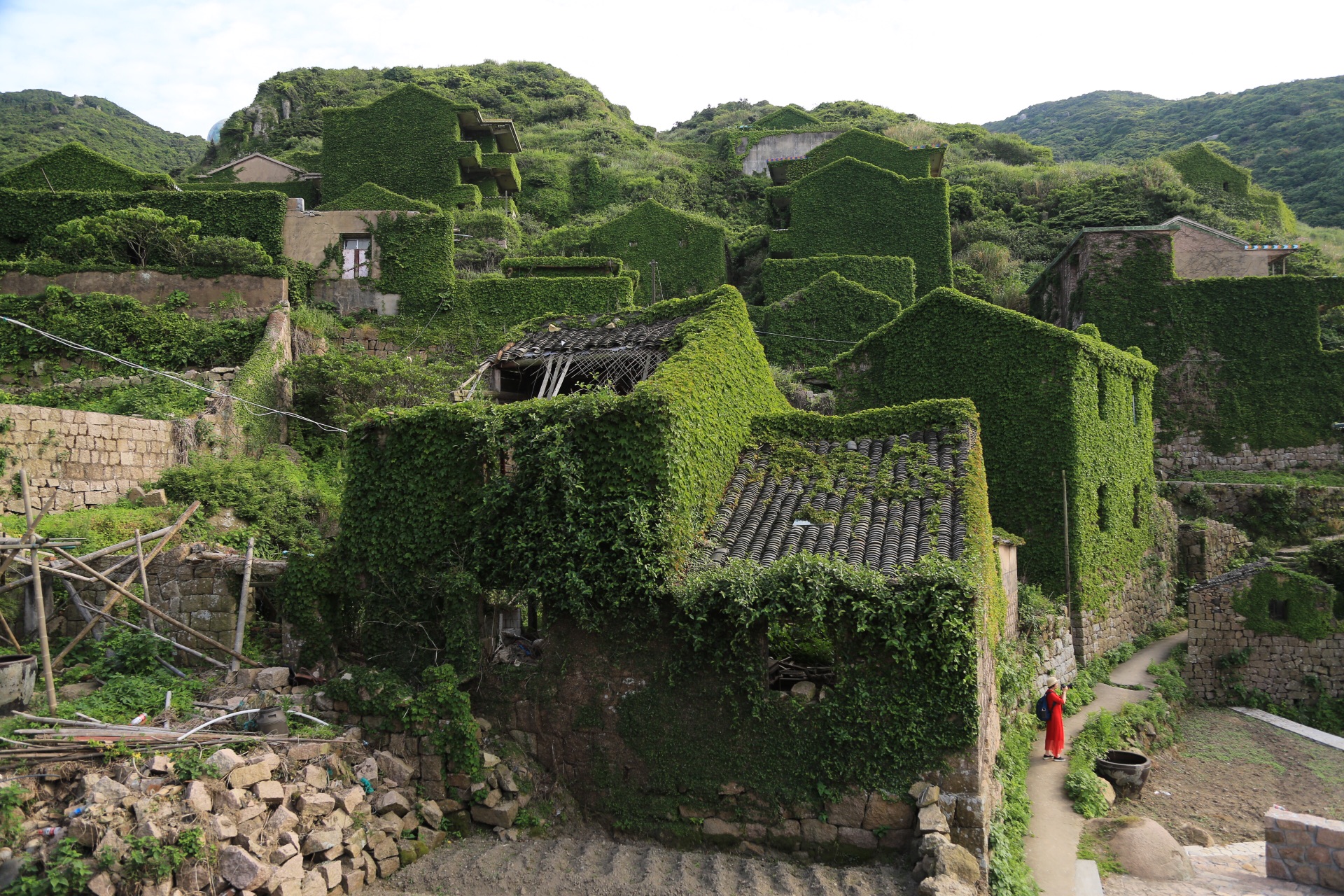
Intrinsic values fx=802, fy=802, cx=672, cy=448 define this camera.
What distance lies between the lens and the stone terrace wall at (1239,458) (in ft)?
94.6

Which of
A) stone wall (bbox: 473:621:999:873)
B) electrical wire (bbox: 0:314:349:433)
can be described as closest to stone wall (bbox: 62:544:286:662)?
stone wall (bbox: 473:621:999:873)

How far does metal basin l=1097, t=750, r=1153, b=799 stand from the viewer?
1371 cm

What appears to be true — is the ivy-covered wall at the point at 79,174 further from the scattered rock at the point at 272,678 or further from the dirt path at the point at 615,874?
the dirt path at the point at 615,874

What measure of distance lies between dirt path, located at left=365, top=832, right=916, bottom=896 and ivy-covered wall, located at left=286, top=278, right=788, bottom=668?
8.54ft

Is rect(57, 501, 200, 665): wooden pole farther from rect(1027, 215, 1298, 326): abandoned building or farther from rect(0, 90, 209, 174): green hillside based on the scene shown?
rect(0, 90, 209, 174): green hillside

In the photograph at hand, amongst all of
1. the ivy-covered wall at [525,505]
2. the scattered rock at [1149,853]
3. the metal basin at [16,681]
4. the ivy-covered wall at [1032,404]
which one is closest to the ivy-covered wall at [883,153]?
the ivy-covered wall at [1032,404]

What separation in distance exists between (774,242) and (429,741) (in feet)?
110

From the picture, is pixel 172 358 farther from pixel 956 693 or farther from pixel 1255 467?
pixel 1255 467

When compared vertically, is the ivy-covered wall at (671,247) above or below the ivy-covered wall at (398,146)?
below

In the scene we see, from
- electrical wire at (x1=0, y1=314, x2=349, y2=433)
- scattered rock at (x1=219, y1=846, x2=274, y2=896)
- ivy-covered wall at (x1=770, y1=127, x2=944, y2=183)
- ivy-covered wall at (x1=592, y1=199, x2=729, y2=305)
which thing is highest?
ivy-covered wall at (x1=770, y1=127, x2=944, y2=183)

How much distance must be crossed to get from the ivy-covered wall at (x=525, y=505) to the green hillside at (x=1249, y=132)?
2679 inches

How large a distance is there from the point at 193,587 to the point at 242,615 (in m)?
1.06

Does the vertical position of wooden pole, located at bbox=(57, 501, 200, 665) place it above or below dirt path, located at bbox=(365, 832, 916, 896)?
above

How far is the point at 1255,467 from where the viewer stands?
29328 millimetres
